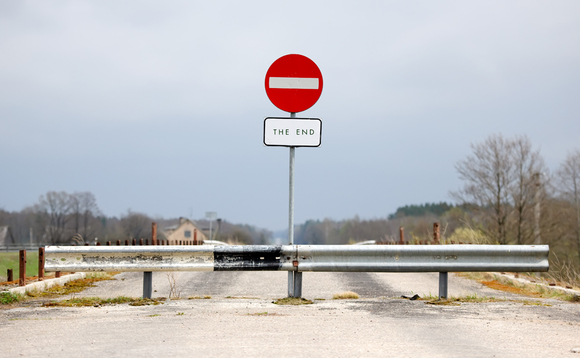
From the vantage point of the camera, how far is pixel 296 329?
229 inches

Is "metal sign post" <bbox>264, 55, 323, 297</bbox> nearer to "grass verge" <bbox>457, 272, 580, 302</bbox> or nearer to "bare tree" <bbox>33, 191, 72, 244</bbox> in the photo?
"grass verge" <bbox>457, 272, 580, 302</bbox>

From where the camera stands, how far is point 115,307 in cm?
740

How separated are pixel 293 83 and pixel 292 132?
2.42ft

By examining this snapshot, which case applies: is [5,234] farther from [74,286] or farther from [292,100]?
[292,100]

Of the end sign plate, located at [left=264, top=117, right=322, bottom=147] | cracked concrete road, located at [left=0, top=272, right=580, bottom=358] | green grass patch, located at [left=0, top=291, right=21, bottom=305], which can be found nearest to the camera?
cracked concrete road, located at [left=0, top=272, right=580, bottom=358]

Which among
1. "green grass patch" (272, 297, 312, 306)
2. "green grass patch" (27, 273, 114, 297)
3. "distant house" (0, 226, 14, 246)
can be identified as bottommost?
"distant house" (0, 226, 14, 246)

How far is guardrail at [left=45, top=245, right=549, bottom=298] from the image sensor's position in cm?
792

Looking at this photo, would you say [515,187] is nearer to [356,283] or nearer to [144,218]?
[356,283]

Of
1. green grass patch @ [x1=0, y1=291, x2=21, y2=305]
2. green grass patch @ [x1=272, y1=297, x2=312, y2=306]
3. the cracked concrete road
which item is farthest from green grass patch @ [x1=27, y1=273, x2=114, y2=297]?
green grass patch @ [x1=272, y1=297, x2=312, y2=306]

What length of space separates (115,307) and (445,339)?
13.1 feet

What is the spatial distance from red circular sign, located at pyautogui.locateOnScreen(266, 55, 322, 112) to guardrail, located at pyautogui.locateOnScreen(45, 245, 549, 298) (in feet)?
6.65

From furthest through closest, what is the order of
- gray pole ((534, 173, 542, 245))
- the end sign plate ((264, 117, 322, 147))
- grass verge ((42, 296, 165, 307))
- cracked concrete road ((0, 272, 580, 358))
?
gray pole ((534, 173, 542, 245)) < the end sign plate ((264, 117, 322, 147)) < grass verge ((42, 296, 165, 307)) < cracked concrete road ((0, 272, 580, 358))

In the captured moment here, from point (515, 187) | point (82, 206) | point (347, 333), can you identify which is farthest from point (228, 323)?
point (82, 206)

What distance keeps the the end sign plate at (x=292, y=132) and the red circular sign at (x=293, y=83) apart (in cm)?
26
